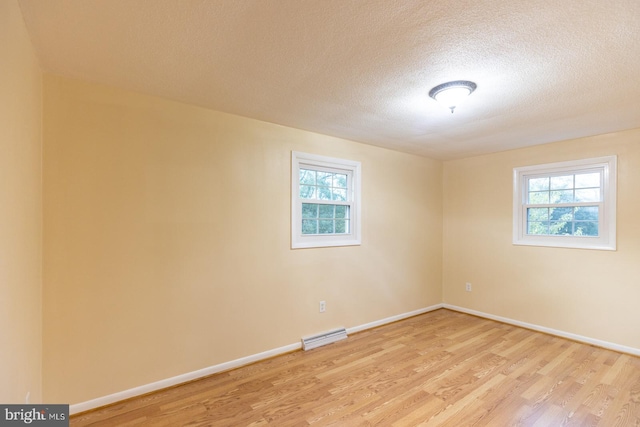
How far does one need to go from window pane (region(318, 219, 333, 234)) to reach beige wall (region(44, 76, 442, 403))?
25 centimetres

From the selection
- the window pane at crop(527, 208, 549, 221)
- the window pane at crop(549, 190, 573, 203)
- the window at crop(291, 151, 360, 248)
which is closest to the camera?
the window at crop(291, 151, 360, 248)

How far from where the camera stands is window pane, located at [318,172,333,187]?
3.48 meters

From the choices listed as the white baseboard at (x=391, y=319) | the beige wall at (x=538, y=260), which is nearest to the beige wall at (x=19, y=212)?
the white baseboard at (x=391, y=319)

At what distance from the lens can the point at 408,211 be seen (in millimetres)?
4309

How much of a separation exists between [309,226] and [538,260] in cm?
294

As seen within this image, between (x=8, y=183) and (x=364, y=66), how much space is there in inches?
77.2

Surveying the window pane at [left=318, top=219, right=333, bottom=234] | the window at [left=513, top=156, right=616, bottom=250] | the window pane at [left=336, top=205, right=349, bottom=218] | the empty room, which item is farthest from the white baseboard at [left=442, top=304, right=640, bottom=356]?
the window pane at [left=318, top=219, right=333, bottom=234]

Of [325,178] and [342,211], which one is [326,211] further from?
[325,178]

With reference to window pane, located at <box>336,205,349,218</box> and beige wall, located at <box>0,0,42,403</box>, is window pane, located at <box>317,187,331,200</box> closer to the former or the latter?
window pane, located at <box>336,205,349,218</box>

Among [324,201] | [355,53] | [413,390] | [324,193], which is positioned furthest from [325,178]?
[413,390]

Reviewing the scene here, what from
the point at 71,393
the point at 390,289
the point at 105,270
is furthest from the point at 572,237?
the point at 71,393

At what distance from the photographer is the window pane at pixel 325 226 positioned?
11.4ft

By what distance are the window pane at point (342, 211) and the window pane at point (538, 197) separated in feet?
8.04

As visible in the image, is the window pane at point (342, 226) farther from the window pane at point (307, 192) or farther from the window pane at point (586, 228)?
the window pane at point (586, 228)
